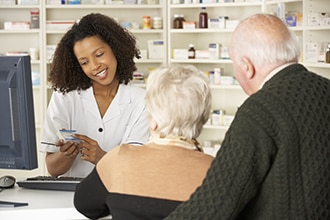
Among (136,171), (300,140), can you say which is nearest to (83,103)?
(136,171)

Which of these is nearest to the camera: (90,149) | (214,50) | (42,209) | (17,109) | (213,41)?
(42,209)

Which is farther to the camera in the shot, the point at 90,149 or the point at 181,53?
the point at 181,53

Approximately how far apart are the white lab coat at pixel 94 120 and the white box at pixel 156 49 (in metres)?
3.15

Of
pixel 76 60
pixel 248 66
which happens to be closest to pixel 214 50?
pixel 76 60

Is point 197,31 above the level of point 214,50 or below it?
above

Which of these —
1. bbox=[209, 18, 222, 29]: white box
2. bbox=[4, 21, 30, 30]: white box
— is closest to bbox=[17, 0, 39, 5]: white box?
bbox=[4, 21, 30, 30]: white box

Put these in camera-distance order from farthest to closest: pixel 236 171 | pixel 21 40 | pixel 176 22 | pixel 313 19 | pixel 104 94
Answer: pixel 21 40 < pixel 176 22 < pixel 313 19 < pixel 104 94 < pixel 236 171

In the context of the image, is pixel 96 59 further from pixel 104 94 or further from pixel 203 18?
pixel 203 18

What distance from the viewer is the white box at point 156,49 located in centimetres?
643

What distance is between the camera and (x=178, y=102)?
1.99m

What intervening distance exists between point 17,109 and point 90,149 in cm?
56

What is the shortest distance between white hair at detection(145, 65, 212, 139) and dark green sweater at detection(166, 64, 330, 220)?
0.54 ft

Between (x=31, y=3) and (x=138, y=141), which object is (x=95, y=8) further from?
(x=138, y=141)

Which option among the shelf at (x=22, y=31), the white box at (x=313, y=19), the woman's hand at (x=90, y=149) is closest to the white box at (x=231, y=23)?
the white box at (x=313, y=19)
